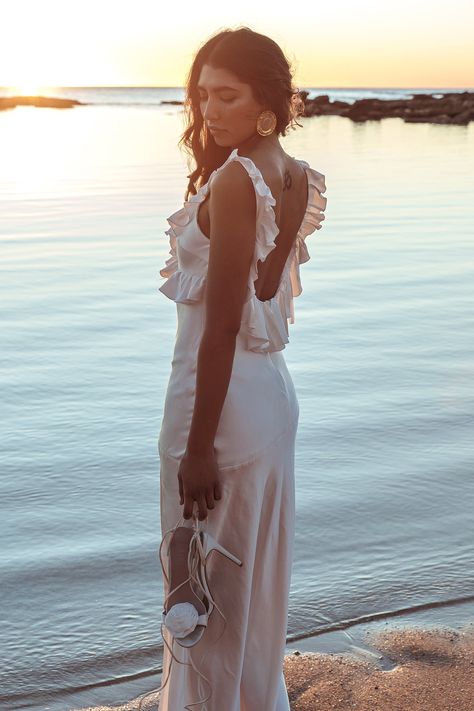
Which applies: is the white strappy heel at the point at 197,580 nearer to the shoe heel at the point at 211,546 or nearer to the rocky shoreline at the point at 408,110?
the shoe heel at the point at 211,546

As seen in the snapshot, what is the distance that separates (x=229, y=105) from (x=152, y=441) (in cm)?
363

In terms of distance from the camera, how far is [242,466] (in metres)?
2.65

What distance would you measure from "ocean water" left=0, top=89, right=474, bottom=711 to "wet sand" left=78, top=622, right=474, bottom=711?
23 centimetres

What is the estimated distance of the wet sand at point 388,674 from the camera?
11.2 ft

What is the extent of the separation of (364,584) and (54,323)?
4934mm

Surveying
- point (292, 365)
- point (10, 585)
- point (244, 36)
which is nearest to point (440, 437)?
point (292, 365)

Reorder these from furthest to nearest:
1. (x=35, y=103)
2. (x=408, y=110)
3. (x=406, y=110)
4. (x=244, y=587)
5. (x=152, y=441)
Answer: (x=35, y=103)
(x=406, y=110)
(x=408, y=110)
(x=152, y=441)
(x=244, y=587)

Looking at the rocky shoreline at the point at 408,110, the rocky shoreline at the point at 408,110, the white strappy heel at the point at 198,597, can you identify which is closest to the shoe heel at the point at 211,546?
the white strappy heel at the point at 198,597

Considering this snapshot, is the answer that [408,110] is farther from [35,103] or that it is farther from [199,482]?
[199,482]

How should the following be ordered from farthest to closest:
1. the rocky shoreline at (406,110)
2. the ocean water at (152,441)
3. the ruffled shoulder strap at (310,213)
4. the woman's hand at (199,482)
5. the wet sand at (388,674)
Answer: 1. the rocky shoreline at (406,110)
2. the ocean water at (152,441)
3. the wet sand at (388,674)
4. the ruffled shoulder strap at (310,213)
5. the woman's hand at (199,482)

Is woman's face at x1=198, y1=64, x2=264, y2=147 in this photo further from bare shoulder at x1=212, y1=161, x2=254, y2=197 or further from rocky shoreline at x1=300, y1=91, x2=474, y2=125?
rocky shoreline at x1=300, y1=91, x2=474, y2=125

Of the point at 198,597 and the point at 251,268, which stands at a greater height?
the point at 251,268

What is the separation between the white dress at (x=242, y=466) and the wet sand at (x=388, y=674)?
0.59 metres

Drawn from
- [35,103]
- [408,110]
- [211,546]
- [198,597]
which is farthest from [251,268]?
[35,103]
